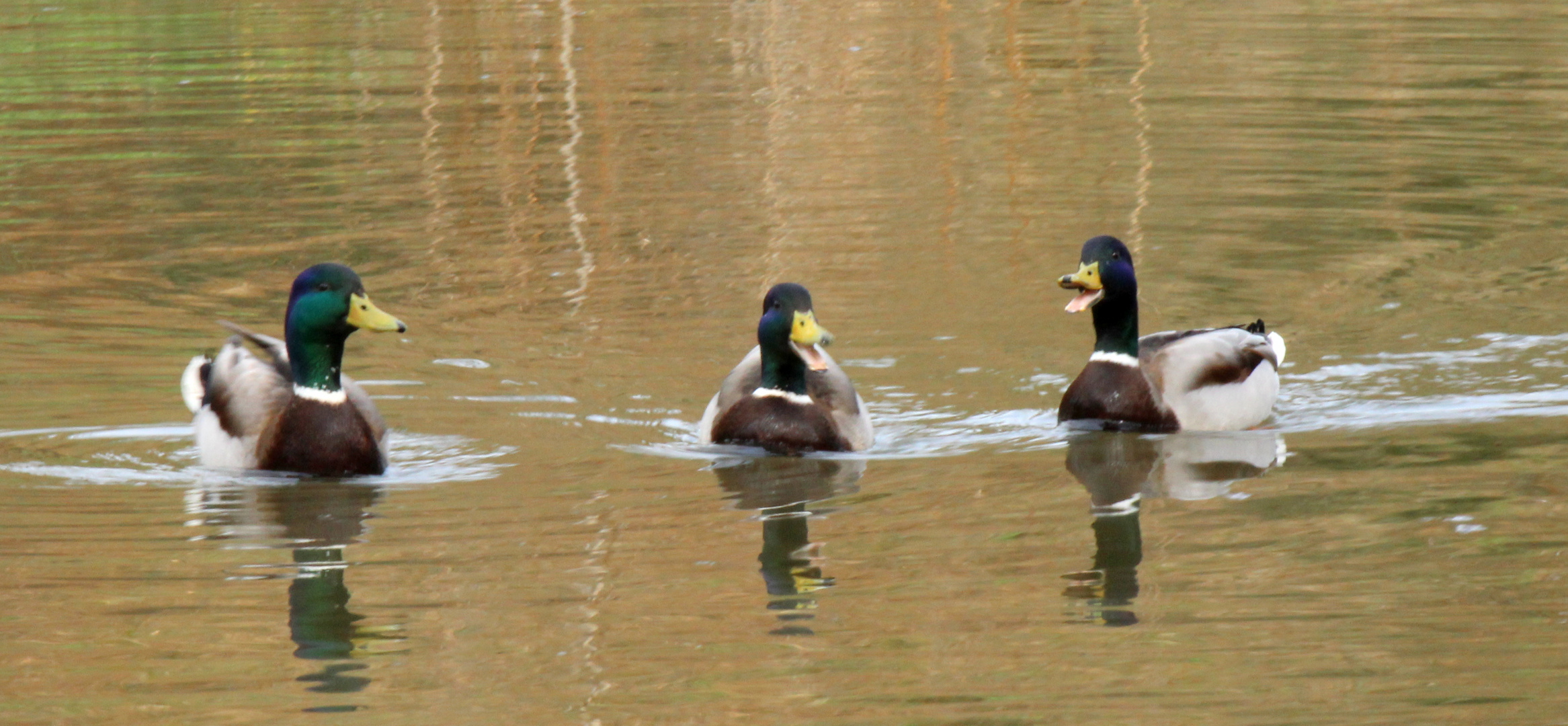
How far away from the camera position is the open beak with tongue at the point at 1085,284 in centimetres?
1008

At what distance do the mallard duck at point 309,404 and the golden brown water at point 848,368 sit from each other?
0.17 m

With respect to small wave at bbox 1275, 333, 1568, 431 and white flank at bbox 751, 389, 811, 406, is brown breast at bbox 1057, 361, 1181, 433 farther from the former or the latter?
white flank at bbox 751, 389, 811, 406

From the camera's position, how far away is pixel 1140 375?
10.2 meters

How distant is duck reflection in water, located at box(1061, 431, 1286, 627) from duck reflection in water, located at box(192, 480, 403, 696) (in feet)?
8.04

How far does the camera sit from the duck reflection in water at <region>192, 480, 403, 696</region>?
6.82 m

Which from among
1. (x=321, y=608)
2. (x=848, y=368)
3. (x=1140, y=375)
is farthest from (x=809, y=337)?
(x=321, y=608)

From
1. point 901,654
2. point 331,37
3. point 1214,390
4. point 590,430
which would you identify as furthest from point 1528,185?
point 331,37

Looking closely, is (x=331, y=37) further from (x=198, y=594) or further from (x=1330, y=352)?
(x=198, y=594)

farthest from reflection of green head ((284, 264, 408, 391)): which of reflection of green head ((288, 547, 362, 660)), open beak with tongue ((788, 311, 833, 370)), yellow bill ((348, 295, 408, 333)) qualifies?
open beak with tongue ((788, 311, 833, 370))

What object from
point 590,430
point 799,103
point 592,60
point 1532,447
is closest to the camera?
point 1532,447

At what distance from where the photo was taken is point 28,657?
22.3ft

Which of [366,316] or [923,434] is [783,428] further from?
[366,316]

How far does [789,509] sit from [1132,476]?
164 centimetres

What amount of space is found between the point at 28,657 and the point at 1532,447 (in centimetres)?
637
